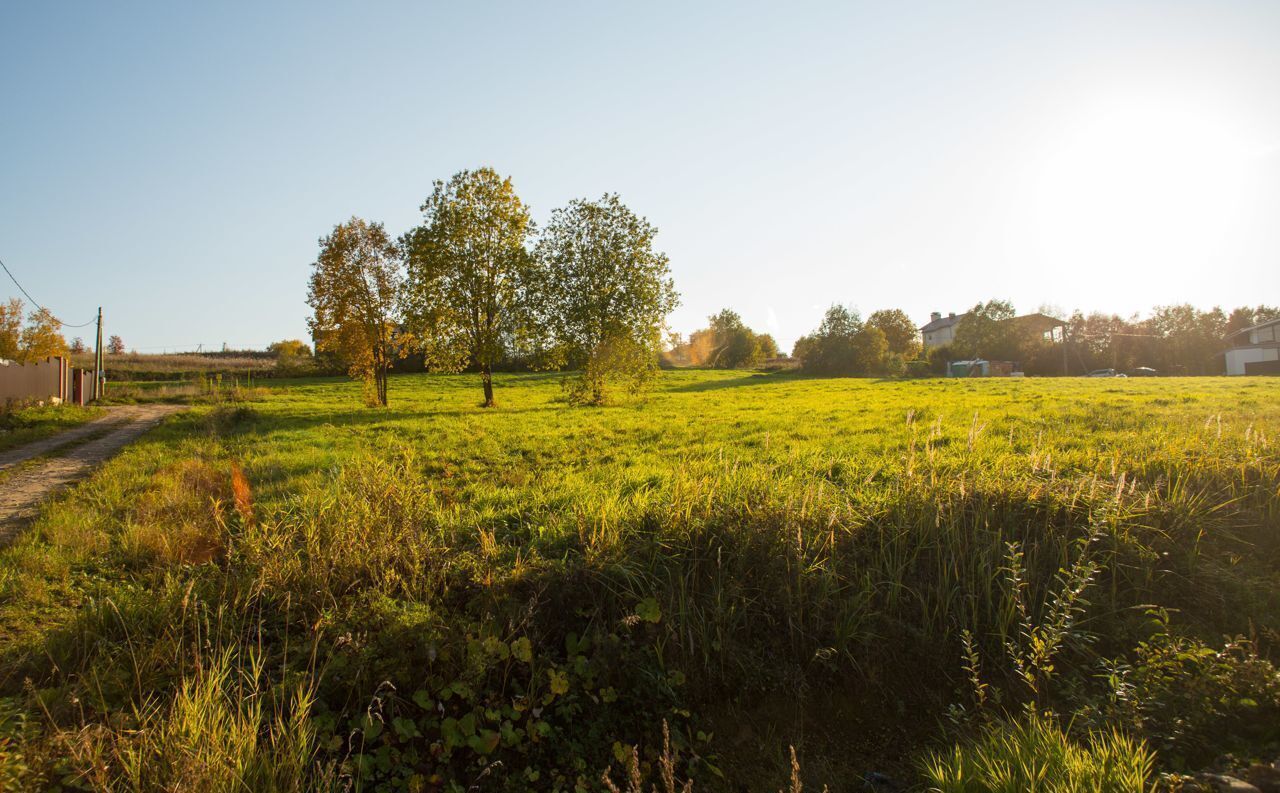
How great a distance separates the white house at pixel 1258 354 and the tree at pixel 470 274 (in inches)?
1915

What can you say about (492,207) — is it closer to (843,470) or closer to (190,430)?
(190,430)

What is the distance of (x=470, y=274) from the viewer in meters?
20.9

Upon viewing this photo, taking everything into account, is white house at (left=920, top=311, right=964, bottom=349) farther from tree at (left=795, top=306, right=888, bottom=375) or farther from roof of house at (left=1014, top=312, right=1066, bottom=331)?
tree at (left=795, top=306, right=888, bottom=375)

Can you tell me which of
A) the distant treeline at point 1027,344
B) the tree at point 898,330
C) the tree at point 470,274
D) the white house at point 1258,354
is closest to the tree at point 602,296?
the tree at point 470,274

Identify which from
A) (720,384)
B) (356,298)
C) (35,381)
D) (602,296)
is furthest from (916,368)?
(35,381)

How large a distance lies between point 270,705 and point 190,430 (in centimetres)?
1265

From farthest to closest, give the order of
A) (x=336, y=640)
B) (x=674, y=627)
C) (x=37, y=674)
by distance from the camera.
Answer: (x=674, y=627) → (x=336, y=640) → (x=37, y=674)

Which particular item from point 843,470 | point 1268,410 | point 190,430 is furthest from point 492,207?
point 1268,410

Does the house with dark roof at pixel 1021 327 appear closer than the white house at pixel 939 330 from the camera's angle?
Yes

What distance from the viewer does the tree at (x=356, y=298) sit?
2084 cm

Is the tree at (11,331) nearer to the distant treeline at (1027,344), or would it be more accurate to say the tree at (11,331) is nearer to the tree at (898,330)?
the distant treeline at (1027,344)

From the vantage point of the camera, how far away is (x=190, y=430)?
517 inches

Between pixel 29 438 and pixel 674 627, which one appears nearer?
pixel 674 627

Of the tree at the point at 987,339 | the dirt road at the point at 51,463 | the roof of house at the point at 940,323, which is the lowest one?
the dirt road at the point at 51,463
